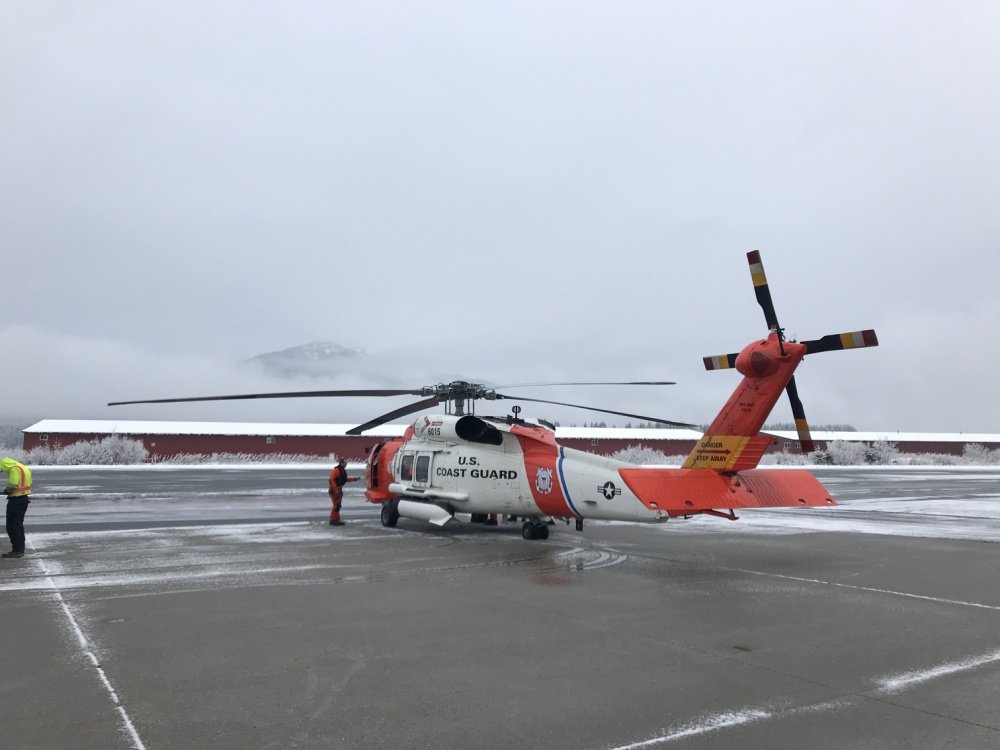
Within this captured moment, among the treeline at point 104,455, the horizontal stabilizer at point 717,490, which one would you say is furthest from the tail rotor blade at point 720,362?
the treeline at point 104,455

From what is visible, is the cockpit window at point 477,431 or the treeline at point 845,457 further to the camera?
the treeline at point 845,457

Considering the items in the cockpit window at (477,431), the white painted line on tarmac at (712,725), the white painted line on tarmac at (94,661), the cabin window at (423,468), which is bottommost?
the white painted line on tarmac at (712,725)

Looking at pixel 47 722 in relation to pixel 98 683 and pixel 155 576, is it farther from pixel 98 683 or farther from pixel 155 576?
pixel 155 576

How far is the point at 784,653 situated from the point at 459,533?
1072 centimetres

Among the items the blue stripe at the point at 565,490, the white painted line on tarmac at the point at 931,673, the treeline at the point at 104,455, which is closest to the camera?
the white painted line on tarmac at the point at 931,673

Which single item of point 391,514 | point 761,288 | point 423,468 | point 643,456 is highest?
point 761,288

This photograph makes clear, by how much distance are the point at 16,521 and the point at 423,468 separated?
324 inches

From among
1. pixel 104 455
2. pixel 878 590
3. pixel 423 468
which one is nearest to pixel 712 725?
pixel 878 590

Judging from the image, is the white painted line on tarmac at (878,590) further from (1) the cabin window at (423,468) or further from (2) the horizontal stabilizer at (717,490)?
(1) the cabin window at (423,468)

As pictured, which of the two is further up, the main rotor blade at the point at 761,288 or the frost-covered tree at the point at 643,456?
the main rotor blade at the point at 761,288

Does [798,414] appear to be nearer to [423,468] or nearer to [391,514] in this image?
[423,468]

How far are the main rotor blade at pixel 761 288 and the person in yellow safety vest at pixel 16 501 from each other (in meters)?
12.8

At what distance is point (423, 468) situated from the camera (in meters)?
17.8

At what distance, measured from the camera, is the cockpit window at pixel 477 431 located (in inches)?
635
